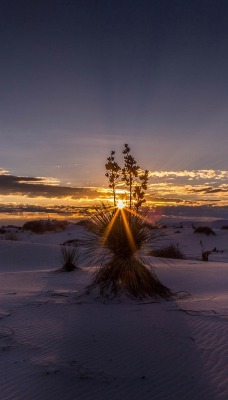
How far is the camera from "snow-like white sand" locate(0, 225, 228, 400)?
473cm

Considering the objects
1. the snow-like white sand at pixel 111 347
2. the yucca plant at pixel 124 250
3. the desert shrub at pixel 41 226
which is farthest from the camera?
the desert shrub at pixel 41 226

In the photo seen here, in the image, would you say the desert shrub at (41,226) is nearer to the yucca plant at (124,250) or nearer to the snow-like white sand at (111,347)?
the snow-like white sand at (111,347)

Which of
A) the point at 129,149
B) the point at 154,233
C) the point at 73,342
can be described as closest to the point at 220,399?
the point at 73,342

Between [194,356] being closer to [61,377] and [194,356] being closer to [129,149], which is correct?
[61,377]

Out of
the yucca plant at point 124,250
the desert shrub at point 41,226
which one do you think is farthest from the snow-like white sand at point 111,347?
Answer: the desert shrub at point 41,226

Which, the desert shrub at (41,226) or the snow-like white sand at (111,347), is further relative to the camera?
the desert shrub at (41,226)

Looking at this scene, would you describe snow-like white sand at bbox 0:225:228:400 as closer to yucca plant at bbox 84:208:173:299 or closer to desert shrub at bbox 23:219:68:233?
yucca plant at bbox 84:208:173:299

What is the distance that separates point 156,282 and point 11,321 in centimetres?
324

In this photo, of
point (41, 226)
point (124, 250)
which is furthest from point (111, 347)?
point (41, 226)

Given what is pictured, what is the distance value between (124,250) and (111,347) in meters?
3.41

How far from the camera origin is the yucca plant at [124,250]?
8945mm

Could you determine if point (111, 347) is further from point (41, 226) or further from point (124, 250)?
point (41, 226)

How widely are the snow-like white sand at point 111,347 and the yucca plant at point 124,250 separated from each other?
0.38m

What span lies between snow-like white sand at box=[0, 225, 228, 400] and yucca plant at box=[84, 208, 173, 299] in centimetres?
38
